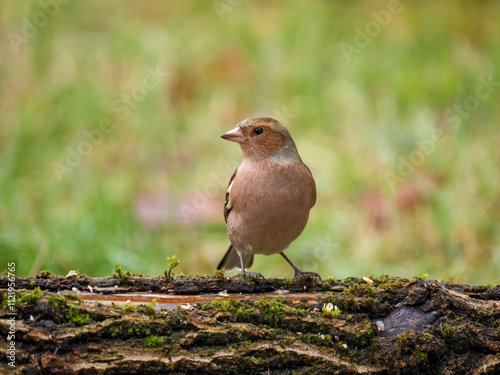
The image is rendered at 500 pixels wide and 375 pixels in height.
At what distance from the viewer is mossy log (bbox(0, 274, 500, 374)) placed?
9.81 ft

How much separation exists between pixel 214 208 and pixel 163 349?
4.01 m

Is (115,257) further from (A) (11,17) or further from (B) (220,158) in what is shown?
(A) (11,17)

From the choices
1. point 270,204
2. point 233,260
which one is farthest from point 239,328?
point 233,260

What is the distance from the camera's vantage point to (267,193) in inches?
171

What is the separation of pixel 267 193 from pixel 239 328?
1.31 metres

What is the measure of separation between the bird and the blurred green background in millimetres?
1668

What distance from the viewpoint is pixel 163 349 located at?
308cm

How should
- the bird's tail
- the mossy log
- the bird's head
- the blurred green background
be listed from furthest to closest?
the blurred green background, the bird's tail, the bird's head, the mossy log

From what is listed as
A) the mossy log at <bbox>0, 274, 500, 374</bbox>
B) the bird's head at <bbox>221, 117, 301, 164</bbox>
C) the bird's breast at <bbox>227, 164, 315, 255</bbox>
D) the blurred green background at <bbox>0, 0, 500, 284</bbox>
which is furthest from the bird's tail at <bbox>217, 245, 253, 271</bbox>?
the mossy log at <bbox>0, 274, 500, 374</bbox>

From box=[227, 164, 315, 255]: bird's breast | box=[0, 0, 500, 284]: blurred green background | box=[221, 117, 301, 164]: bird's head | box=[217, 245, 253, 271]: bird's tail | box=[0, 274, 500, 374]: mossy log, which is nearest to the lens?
box=[0, 274, 500, 374]: mossy log

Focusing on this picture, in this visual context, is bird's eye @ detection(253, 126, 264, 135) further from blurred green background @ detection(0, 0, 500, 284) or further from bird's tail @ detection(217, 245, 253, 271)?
blurred green background @ detection(0, 0, 500, 284)

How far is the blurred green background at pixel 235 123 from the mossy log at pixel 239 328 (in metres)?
Result: 2.44

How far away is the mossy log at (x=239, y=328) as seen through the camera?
118 inches

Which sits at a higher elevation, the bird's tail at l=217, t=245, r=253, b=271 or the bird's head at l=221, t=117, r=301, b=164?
the bird's head at l=221, t=117, r=301, b=164
